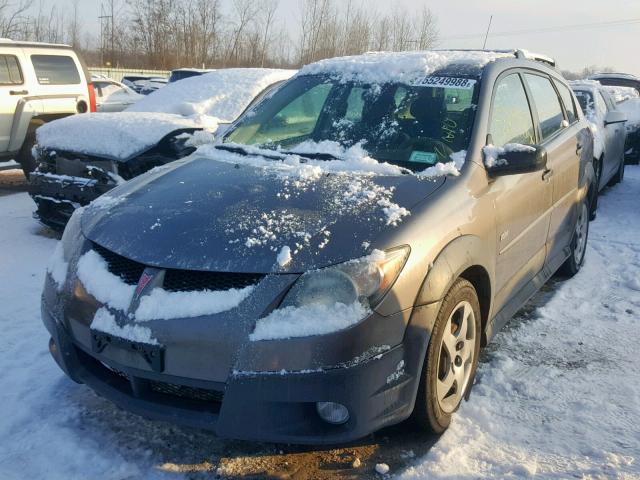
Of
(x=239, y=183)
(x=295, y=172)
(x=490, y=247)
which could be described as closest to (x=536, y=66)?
(x=490, y=247)

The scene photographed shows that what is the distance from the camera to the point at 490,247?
3.15 meters

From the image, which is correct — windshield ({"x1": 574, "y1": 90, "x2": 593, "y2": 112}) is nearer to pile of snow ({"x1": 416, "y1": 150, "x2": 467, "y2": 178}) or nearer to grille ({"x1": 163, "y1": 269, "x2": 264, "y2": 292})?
pile of snow ({"x1": 416, "y1": 150, "x2": 467, "y2": 178})

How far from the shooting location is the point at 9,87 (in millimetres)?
8758

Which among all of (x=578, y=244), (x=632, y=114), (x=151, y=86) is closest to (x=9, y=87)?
(x=578, y=244)

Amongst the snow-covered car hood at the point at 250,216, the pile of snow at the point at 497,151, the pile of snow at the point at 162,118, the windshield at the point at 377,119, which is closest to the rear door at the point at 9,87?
the pile of snow at the point at 162,118

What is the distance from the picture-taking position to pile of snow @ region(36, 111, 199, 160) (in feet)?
17.7

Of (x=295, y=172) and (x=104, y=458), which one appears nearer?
(x=104, y=458)

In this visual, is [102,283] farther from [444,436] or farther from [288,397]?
[444,436]

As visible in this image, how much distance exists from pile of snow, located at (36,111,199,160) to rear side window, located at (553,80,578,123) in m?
3.23

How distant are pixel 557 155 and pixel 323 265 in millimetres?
2548

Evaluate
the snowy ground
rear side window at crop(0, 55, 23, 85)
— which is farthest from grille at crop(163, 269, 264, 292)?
rear side window at crop(0, 55, 23, 85)

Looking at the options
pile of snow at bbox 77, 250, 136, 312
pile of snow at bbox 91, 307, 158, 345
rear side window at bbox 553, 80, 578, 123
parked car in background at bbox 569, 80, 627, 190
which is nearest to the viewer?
pile of snow at bbox 91, 307, 158, 345

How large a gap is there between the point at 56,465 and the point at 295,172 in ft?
5.71

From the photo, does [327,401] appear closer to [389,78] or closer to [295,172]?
[295,172]
